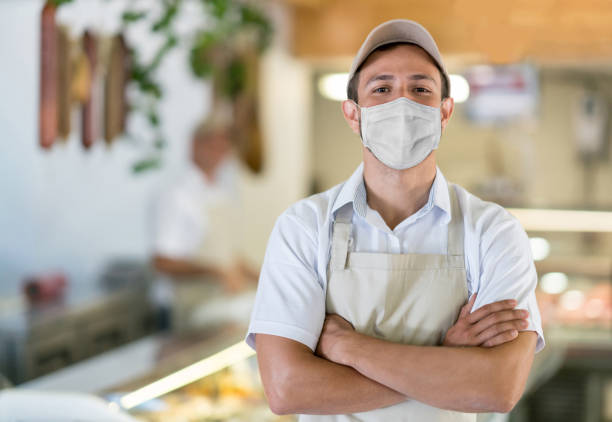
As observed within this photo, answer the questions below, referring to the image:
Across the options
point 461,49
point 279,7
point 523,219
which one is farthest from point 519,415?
point 279,7

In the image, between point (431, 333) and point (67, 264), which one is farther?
point (67, 264)

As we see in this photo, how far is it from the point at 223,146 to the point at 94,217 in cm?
168

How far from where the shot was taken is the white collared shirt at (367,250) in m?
1.53

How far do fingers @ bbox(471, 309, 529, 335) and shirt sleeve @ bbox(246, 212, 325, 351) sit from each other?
0.32 metres

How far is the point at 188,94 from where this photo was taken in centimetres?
554

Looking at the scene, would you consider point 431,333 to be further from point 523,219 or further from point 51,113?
point 523,219

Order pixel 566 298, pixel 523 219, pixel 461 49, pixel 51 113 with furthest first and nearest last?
pixel 523 219 → pixel 566 298 → pixel 461 49 → pixel 51 113

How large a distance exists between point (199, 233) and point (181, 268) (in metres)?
0.29

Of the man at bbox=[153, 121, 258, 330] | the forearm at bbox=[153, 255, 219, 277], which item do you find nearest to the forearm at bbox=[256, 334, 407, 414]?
the man at bbox=[153, 121, 258, 330]

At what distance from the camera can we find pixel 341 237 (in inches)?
62.8

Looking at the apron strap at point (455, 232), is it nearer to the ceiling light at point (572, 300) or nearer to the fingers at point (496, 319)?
the fingers at point (496, 319)

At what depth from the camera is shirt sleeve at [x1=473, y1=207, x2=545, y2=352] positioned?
1.52 m

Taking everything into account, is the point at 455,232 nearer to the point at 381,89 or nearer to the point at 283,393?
the point at 381,89

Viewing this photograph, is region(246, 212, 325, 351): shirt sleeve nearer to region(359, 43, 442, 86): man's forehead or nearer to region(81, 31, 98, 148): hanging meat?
region(359, 43, 442, 86): man's forehead
